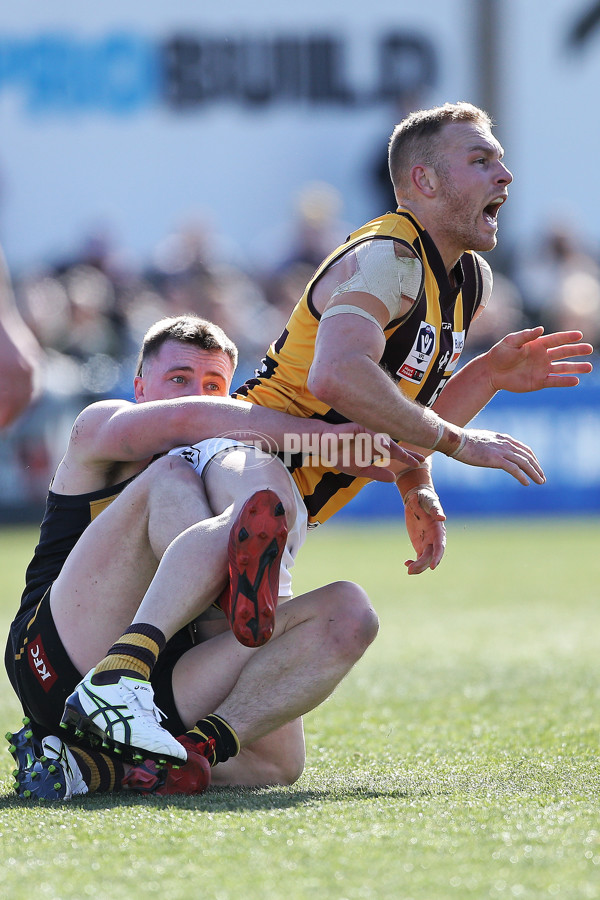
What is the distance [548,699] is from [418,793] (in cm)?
176

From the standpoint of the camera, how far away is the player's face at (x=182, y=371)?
3.86 m

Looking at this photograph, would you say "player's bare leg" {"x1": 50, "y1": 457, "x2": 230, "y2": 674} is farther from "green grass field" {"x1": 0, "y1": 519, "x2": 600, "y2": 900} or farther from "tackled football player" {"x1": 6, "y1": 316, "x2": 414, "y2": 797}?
"green grass field" {"x1": 0, "y1": 519, "x2": 600, "y2": 900}

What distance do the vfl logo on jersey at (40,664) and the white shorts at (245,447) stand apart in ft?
2.03

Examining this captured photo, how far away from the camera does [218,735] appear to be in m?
3.26

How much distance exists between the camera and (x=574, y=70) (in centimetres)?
1825

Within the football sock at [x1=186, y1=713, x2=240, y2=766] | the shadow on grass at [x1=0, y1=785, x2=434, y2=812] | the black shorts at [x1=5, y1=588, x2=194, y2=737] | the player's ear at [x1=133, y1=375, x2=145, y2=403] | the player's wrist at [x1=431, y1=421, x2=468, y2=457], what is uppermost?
the player's ear at [x1=133, y1=375, x2=145, y2=403]

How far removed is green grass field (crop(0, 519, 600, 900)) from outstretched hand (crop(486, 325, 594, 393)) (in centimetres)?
111

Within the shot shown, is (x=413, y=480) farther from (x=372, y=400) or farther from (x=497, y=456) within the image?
(x=372, y=400)

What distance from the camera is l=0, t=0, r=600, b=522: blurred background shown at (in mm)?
14484

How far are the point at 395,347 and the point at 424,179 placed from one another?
0.53 metres

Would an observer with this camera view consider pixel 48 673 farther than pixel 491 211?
No

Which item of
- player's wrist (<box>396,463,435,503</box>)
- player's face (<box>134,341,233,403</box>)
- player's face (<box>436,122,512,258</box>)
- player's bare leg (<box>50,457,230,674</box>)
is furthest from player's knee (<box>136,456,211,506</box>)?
player's face (<box>436,122,512,258</box>)

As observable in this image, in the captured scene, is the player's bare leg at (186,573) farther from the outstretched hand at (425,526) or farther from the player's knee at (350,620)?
the outstretched hand at (425,526)

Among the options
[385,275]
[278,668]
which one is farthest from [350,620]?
[385,275]
